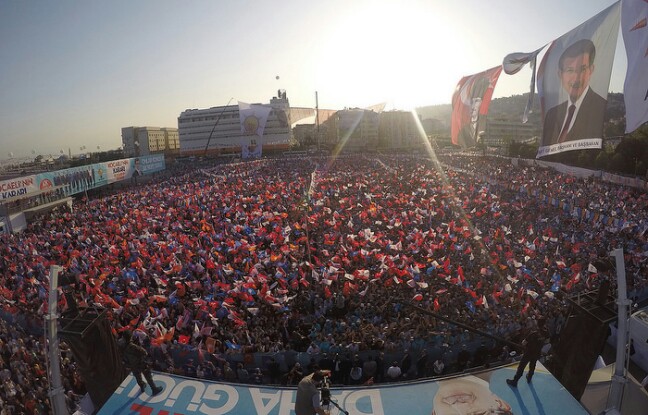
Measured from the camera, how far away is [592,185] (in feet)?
84.2

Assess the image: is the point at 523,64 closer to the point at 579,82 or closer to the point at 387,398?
the point at 579,82

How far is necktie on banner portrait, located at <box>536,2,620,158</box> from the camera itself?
6332 millimetres

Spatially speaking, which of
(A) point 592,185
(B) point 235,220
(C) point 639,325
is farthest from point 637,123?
(A) point 592,185

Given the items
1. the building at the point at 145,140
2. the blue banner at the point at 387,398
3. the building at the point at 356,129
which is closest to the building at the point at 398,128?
the building at the point at 356,129

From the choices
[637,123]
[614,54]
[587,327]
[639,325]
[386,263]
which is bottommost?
[639,325]

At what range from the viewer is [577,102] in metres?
6.76

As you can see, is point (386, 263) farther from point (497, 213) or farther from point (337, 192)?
point (337, 192)

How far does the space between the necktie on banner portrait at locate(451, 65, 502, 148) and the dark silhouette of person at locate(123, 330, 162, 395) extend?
15.0 metres

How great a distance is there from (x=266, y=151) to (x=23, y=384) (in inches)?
3365

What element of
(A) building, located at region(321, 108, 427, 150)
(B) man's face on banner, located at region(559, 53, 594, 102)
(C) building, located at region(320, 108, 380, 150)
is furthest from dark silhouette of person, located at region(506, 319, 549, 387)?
(C) building, located at region(320, 108, 380, 150)

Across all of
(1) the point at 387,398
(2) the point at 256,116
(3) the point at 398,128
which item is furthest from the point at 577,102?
(3) the point at 398,128

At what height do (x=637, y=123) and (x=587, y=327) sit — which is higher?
(x=637, y=123)

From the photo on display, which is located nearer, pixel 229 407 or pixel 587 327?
pixel 587 327

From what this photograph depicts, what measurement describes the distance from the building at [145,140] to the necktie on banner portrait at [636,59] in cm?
13797
